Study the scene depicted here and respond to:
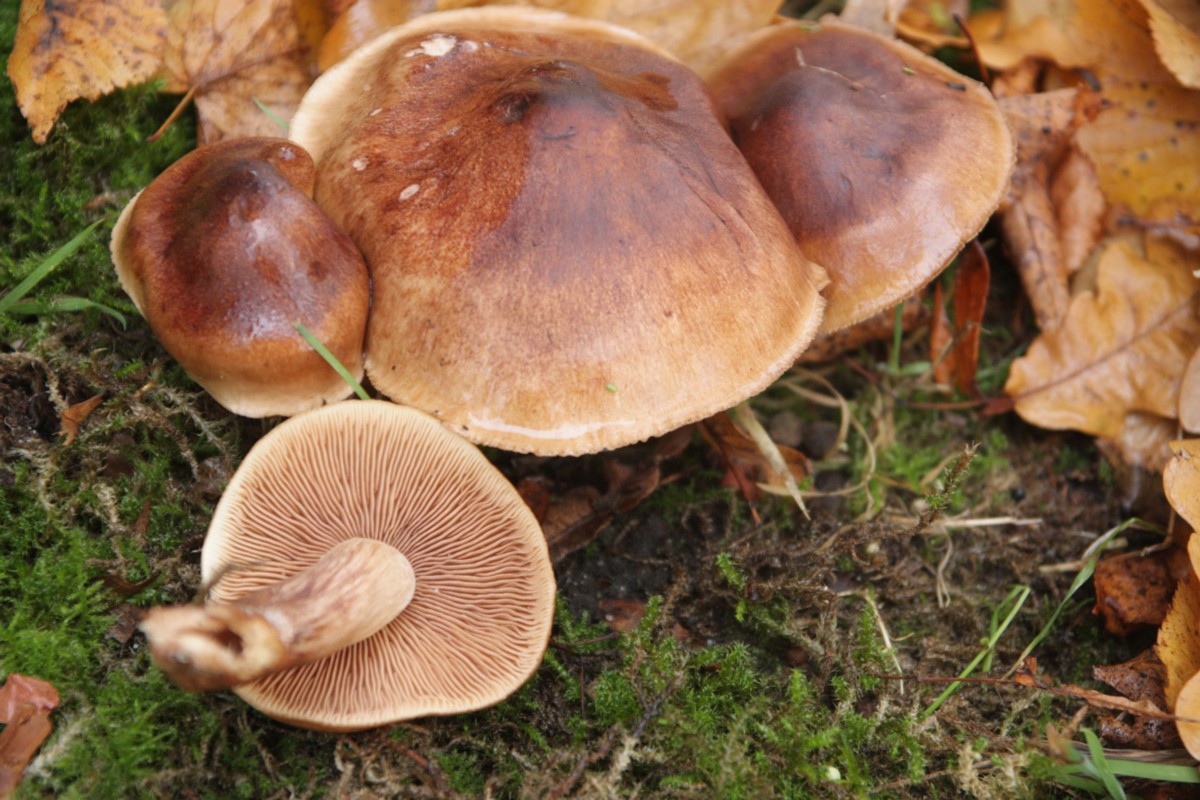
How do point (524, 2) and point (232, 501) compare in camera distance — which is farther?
point (524, 2)

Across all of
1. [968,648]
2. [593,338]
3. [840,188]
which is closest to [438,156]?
[593,338]

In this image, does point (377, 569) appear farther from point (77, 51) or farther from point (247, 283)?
point (77, 51)

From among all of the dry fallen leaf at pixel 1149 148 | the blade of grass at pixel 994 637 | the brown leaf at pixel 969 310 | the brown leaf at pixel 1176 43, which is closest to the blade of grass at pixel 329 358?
the blade of grass at pixel 994 637

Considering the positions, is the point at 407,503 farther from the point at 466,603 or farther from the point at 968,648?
the point at 968,648

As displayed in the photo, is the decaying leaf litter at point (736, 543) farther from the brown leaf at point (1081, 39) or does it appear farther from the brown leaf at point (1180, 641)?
the brown leaf at point (1180, 641)

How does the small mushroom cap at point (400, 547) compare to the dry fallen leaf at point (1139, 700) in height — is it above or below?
above

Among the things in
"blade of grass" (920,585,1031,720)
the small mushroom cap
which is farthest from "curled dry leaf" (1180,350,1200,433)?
the small mushroom cap
